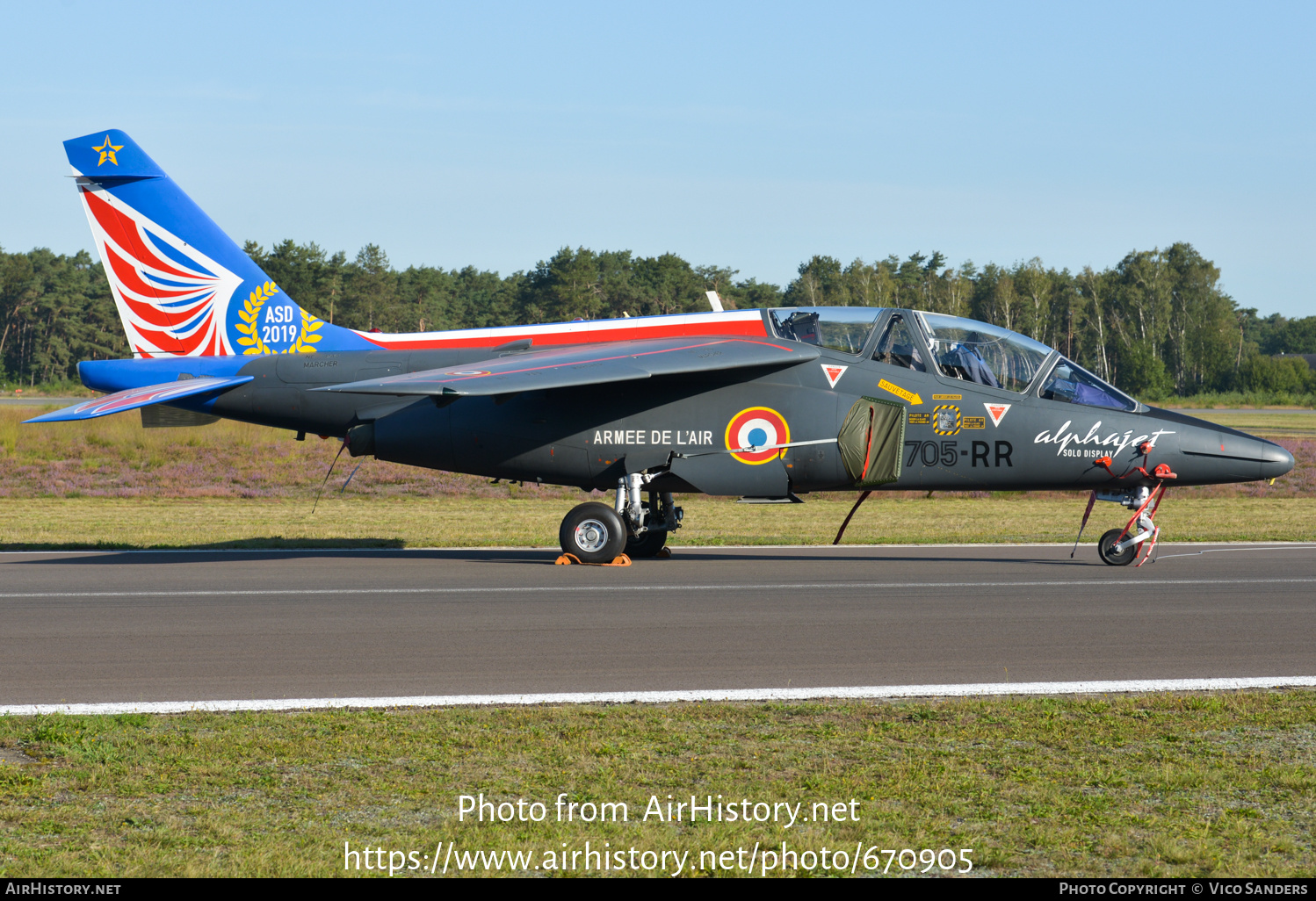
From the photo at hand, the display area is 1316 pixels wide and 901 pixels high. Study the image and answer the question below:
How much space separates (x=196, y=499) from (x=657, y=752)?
25.1 meters

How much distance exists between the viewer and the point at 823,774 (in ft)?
19.1

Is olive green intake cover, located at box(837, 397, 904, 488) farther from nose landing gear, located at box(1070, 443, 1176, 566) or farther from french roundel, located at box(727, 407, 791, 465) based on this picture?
nose landing gear, located at box(1070, 443, 1176, 566)

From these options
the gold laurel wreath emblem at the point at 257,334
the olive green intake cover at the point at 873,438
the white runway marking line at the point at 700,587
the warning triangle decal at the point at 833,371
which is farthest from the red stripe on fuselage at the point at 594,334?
the white runway marking line at the point at 700,587

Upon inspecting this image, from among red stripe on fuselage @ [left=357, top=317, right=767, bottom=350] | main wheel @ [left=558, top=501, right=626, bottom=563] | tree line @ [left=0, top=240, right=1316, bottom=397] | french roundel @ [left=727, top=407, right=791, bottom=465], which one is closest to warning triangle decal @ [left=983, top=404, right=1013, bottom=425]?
french roundel @ [left=727, top=407, right=791, bottom=465]

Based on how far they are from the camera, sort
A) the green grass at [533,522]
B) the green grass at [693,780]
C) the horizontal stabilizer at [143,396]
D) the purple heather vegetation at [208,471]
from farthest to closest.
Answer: the purple heather vegetation at [208,471], the green grass at [533,522], the horizontal stabilizer at [143,396], the green grass at [693,780]

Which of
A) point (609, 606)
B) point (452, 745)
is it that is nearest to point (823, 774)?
point (452, 745)

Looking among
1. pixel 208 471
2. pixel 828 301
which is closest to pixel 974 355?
pixel 208 471

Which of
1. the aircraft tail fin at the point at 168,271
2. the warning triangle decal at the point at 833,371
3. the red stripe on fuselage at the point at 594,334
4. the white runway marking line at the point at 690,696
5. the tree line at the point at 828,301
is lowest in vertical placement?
the white runway marking line at the point at 690,696

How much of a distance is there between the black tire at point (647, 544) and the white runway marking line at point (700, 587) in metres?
3.34

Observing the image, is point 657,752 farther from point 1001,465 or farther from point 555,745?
point 1001,465

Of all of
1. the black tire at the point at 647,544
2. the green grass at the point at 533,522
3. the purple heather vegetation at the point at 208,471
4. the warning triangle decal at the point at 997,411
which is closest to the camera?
the warning triangle decal at the point at 997,411

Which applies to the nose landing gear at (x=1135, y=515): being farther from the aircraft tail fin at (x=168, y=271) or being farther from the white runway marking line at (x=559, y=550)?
the aircraft tail fin at (x=168, y=271)

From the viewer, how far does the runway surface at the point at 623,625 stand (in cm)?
829

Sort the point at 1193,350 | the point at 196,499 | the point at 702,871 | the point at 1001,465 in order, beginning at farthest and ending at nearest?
the point at 1193,350 < the point at 196,499 < the point at 1001,465 < the point at 702,871
